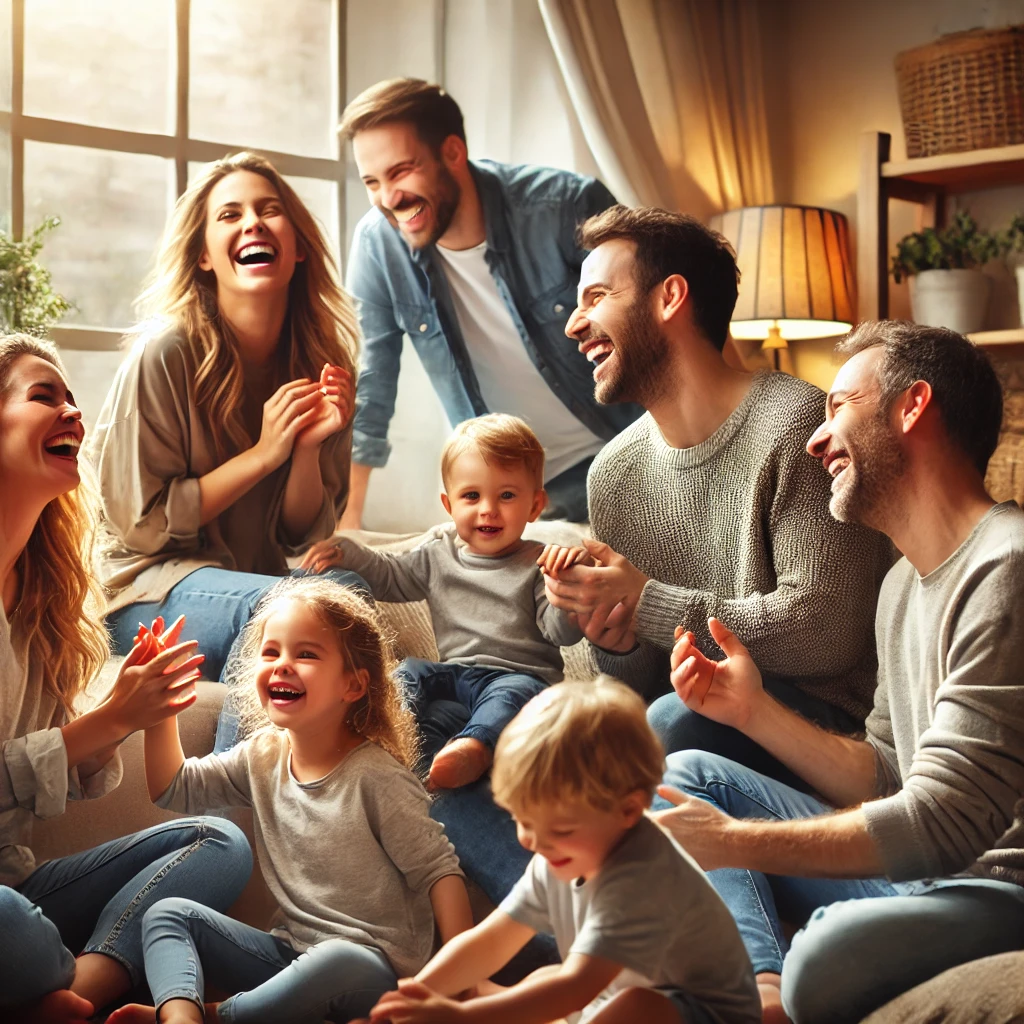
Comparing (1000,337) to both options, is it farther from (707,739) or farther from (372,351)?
(707,739)

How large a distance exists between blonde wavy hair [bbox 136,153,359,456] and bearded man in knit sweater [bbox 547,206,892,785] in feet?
1.91

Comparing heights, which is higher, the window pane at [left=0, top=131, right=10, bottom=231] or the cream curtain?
the cream curtain

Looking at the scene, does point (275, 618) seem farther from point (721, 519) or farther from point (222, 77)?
point (222, 77)

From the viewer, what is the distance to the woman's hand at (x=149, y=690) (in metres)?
1.47

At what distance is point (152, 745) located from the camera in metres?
1.54

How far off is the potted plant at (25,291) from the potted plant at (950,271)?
1827mm

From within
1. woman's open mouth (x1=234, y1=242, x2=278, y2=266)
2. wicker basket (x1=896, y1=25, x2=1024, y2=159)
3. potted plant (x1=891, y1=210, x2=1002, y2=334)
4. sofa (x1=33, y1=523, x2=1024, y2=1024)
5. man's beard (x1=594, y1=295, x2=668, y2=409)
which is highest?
wicker basket (x1=896, y1=25, x2=1024, y2=159)

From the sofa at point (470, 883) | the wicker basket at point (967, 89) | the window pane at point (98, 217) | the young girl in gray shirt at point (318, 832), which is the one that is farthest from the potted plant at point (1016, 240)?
the young girl in gray shirt at point (318, 832)

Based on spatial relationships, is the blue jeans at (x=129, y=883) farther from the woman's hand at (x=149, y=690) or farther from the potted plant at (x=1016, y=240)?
the potted plant at (x=1016, y=240)

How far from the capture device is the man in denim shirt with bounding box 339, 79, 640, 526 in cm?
255

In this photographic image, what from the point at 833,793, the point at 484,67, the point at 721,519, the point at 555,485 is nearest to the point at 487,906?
the point at 833,793

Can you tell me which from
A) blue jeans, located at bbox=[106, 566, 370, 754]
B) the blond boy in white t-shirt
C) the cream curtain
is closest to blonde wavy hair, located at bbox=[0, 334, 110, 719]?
blue jeans, located at bbox=[106, 566, 370, 754]

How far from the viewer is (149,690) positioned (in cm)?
147

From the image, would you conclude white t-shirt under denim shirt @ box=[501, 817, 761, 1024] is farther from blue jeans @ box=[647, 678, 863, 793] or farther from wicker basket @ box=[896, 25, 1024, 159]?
wicker basket @ box=[896, 25, 1024, 159]
